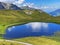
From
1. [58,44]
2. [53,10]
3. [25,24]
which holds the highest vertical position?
[53,10]

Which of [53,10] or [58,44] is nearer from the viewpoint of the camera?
[58,44]

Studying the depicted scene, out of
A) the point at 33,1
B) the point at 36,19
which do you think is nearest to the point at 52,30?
the point at 36,19

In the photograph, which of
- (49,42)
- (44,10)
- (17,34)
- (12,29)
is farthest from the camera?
(44,10)

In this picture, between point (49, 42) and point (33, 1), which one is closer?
point (49, 42)

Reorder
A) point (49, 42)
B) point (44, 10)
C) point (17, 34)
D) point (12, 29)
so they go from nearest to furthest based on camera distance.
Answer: point (49, 42) < point (17, 34) < point (12, 29) < point (44, 10)

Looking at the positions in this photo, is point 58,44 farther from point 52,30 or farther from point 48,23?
point 48,23

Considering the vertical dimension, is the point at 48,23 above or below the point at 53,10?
below

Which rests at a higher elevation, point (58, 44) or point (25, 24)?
point (25, 24)

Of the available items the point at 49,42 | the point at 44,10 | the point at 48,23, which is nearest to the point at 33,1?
the point at 44,10

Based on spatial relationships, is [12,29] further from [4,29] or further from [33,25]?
[33,25]
